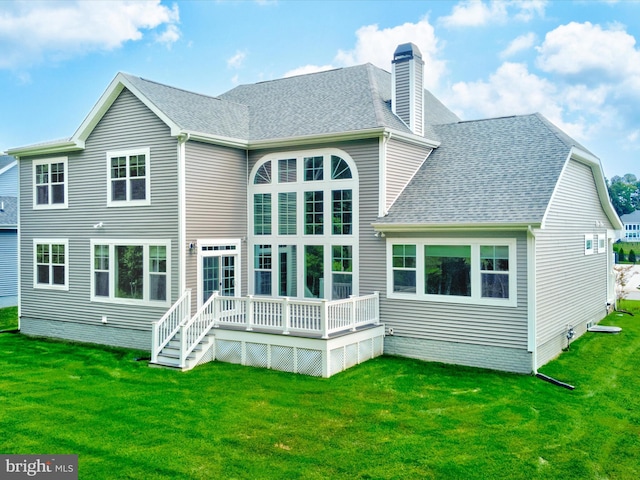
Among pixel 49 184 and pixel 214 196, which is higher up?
pixel 49 184

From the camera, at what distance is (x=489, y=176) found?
14984mm

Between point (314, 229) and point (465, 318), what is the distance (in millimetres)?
4852

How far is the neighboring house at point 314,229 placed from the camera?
1361 cm

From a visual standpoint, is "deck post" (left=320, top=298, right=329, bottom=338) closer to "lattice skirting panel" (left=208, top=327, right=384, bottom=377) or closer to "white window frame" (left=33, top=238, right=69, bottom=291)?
"lattice skirting panel" (left=208, top=327, right=384, bottom=377)

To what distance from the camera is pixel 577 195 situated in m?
17.1

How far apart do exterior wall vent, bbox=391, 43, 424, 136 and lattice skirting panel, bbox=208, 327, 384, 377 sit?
6.23 m

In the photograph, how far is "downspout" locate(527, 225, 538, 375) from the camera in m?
12.9

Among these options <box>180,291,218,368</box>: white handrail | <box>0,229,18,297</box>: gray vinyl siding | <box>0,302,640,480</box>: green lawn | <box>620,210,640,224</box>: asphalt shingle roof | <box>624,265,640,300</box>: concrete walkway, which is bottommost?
<box>0,302,640,480</box>: green lawn

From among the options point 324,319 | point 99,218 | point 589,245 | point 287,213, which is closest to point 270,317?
point 324,319

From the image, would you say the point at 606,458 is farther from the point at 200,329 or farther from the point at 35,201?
the point at 35,201

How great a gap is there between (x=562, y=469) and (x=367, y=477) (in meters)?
2.90

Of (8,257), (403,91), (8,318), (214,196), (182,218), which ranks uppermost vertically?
(403,91)

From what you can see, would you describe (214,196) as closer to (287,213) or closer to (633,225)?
(287,213)

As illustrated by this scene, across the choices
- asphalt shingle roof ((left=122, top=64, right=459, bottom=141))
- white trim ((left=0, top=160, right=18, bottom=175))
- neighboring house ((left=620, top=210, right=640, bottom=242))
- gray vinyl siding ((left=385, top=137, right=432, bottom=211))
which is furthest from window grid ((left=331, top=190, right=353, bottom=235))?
neighboring house ((left=620, top=210, right=640, bottom=242))
